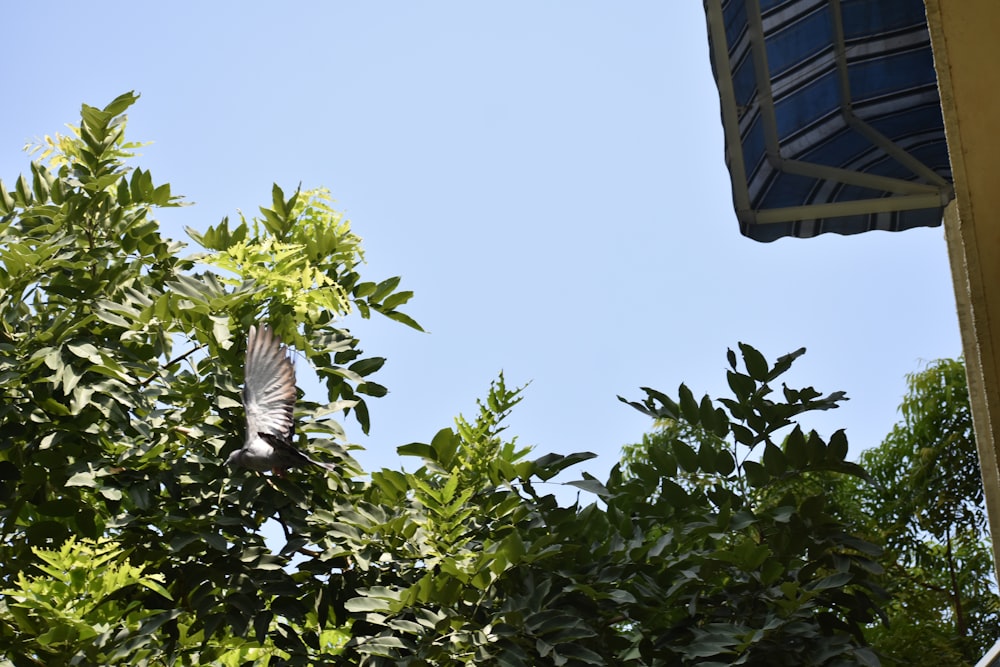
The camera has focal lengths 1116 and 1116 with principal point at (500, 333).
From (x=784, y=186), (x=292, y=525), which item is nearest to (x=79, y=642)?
(x=292, y=525)

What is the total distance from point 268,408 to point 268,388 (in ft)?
0.18

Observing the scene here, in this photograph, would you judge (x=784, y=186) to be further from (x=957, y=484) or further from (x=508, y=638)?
(x=957, y=484)

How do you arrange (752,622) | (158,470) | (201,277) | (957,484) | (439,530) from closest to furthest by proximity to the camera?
(752,622) → (439,530) → (158,470) → (201,277) → (957,484)

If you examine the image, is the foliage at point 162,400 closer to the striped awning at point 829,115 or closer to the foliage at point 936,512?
the striped awning at point 829,115

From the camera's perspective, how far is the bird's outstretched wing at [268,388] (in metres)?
2.69

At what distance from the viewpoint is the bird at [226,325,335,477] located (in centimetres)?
268

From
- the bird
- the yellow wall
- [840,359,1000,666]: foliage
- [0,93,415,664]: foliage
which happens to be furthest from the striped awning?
[840,359,1000,666]: foliage

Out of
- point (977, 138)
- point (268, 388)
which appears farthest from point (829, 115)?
point (268, 388)

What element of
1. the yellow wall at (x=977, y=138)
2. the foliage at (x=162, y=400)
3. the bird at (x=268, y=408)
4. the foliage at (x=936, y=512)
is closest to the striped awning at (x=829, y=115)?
the yellow wall at (x=977, y=138)

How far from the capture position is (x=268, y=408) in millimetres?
2729

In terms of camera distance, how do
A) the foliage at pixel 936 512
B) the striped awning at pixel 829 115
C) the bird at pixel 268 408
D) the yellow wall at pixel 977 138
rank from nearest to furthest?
the yellow wall at pixel 977 138 → the bird at pixel 268 408 → the striped awning at pixel 829 115 → the foliage at pixel 936 512

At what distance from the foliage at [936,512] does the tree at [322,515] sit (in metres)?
7.67

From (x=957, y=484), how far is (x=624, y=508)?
9.25m

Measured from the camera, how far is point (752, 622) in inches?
101
